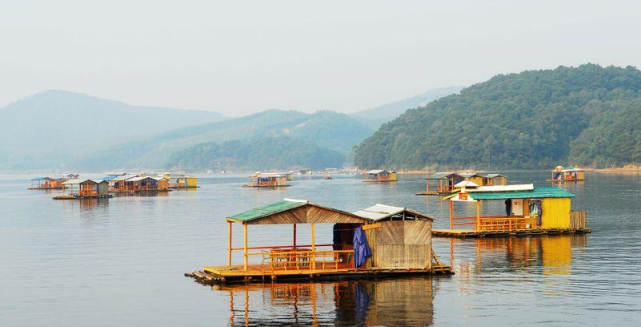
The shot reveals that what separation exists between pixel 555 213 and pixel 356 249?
28.8m

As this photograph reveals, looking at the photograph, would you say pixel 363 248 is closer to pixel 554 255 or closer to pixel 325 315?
pixel 325 315

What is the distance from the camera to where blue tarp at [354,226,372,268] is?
44031mm

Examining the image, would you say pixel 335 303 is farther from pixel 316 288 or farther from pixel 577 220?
pixel 577 220

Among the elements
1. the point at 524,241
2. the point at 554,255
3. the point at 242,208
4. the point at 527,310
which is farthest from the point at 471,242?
the point at 242,208

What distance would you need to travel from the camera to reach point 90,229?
84188mm

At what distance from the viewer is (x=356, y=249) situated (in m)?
44.4

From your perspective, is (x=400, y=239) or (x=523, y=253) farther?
(x=523, y=253)

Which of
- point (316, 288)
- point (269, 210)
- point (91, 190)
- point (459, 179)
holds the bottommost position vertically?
point (316, 288)

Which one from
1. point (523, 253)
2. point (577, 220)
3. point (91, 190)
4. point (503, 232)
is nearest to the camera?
point (523, 253)

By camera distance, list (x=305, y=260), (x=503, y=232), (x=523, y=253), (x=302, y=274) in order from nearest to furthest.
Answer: (x=302, y=274)
(x=305, y=260)
(x=523, y=253)
(x=503, y=232)

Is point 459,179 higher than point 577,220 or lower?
higher

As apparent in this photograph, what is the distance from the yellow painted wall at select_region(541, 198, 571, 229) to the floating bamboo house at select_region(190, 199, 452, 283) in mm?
24415

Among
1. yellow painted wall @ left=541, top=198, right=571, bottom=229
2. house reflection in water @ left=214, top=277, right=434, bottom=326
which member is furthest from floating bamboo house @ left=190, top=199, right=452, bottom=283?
yellow painted wall @ left=541, top=198, right=571, bottom=229

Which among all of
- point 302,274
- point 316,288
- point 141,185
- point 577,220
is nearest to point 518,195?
point 577,220
